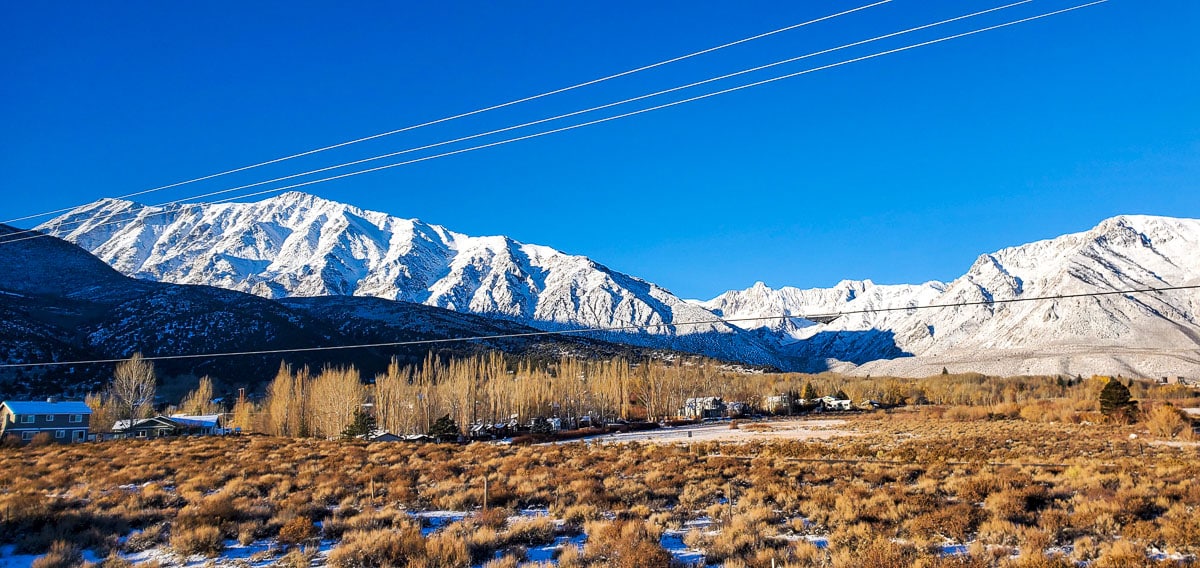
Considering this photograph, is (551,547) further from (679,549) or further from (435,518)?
(435,518)

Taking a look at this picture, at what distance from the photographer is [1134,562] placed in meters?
9.91

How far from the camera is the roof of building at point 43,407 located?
58491 millimetres

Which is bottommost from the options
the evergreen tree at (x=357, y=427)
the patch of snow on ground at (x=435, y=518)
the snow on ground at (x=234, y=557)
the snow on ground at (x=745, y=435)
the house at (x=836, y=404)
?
the house at (x=836, y=404)

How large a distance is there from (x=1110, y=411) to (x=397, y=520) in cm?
6062

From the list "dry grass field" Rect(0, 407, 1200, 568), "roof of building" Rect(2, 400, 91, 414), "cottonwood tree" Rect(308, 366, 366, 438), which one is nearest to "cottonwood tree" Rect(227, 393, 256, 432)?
"cottonwood tree" Rect(308, 366, 366, 438)

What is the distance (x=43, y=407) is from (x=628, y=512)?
6837 cm

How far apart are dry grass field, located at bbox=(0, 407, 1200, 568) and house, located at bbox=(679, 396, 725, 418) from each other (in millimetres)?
69569

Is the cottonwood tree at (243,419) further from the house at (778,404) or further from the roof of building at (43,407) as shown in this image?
the house at (778,404)

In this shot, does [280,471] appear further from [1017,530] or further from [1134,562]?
[1134,562]

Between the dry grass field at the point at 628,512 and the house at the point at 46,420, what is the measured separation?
40181 millimetres

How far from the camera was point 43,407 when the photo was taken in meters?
60.0

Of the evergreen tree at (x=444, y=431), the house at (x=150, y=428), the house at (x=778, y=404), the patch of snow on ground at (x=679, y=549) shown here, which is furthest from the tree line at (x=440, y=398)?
the patch of snow on ground at (x=679, y=549)

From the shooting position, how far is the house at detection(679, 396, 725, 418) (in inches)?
3795

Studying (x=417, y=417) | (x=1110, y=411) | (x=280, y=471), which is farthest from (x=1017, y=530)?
(x=417, y=417)
